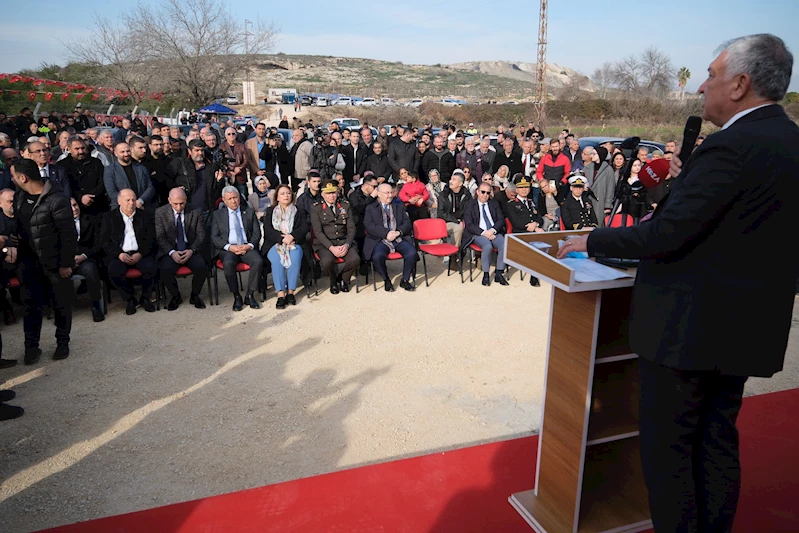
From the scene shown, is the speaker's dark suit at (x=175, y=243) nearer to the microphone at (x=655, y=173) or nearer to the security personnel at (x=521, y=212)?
the security personnel at (x=521, y=212)

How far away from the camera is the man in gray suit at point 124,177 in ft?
22.7

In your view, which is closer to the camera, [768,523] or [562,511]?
[562,511]

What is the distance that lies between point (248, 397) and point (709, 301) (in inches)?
136

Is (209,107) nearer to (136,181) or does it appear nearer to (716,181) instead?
(136,181)

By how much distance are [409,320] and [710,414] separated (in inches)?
167

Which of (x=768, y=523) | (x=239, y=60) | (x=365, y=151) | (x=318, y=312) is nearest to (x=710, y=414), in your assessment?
(x=768, y=523)

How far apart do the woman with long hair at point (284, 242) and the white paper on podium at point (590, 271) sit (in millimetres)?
4637

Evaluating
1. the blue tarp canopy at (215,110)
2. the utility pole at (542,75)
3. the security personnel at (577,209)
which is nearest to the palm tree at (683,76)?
the utility pole at (542,75)

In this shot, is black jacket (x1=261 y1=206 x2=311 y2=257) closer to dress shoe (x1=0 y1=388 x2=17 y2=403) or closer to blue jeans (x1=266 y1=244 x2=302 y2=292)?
blue jeans (x1=266 y1=244 x2=302 y2=292)

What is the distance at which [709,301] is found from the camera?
1675 millimetres

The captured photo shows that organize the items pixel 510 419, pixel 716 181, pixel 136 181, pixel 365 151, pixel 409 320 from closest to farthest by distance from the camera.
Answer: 1. pixel 716 181
2. pixel 510 419
3. pixel 409 320
4. pixel 136 181
5. pixel 365 151

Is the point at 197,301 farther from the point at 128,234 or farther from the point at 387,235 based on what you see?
the point at 387,235

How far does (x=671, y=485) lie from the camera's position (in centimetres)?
182

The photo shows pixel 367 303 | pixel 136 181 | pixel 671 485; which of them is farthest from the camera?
pixel 136 181
